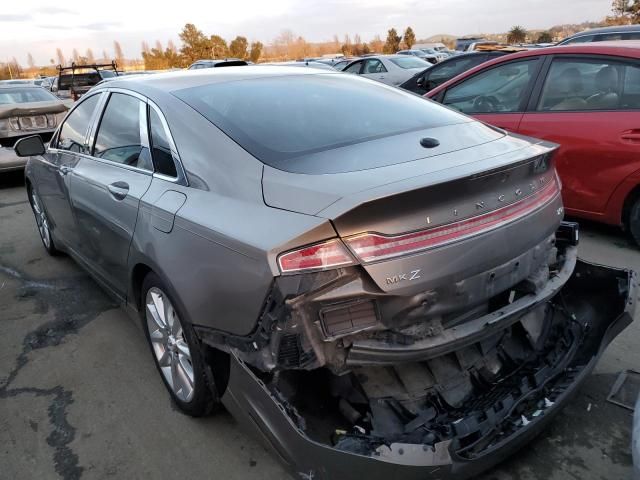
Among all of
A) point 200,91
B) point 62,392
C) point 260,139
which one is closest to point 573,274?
point 260,139

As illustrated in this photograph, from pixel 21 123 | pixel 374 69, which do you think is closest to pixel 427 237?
pixel 21 123

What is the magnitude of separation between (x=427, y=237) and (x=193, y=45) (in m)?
50.8

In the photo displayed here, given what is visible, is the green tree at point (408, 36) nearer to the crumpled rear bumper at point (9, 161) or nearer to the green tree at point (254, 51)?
the green tree at point (254, 51)

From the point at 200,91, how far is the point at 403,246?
4.86ft

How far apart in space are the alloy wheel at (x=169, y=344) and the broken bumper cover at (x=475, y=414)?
40 centimetres

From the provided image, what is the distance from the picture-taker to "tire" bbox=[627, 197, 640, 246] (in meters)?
4.14

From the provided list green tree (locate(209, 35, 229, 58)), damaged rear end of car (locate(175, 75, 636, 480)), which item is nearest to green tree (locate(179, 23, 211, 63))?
green tree (locate(209, 35, 229, 58))

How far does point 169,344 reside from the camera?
2.60 m

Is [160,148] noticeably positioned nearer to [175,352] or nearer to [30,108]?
[175,352]

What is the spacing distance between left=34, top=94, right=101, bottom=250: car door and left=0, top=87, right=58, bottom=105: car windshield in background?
6.03 m

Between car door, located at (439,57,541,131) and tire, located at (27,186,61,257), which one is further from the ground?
car door, located at (439,57,541,131)

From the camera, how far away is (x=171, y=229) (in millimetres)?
2289

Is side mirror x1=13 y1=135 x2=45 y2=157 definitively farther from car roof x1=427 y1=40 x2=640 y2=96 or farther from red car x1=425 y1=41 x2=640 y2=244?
car roof x1=427 y1=40 x2=640 y2=96

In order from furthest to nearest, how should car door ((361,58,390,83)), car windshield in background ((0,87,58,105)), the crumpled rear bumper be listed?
car door ((361,58,390,83)) < car windshield in background ((0,87,58,105)) < the crumpled rear bumper
